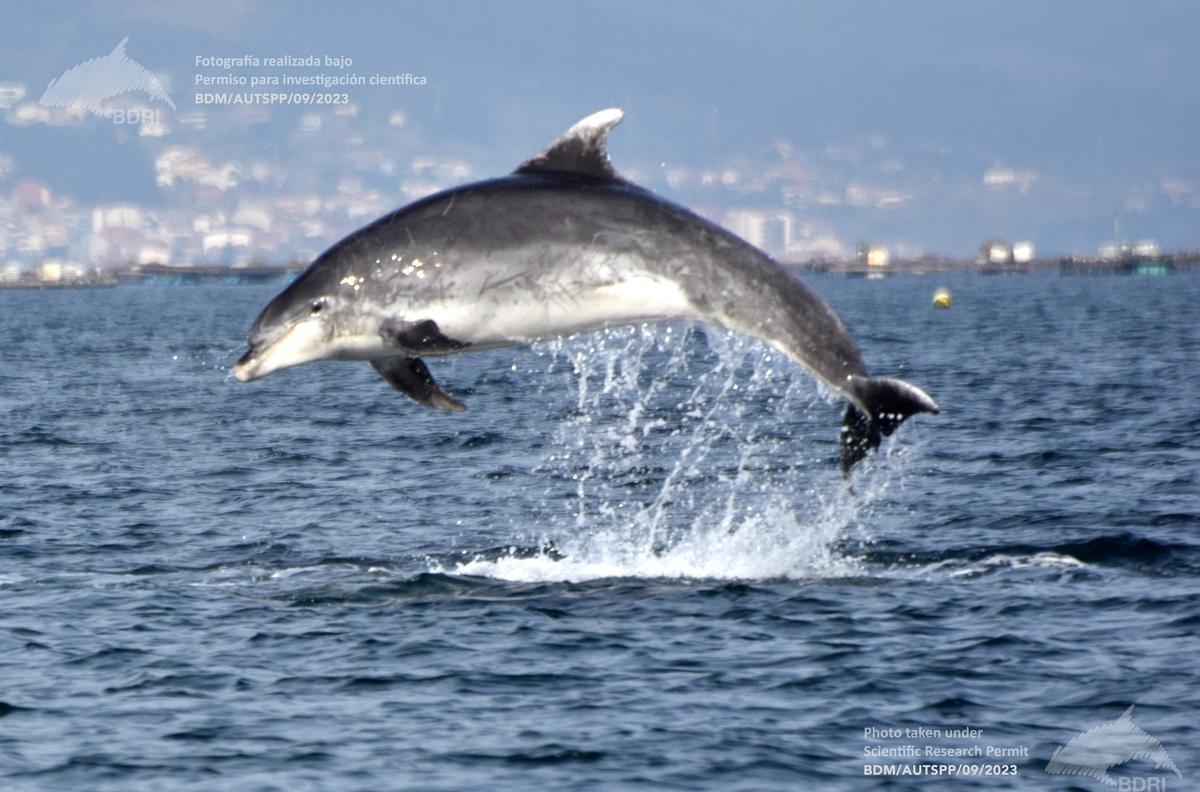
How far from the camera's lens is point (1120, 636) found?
65.0 ft

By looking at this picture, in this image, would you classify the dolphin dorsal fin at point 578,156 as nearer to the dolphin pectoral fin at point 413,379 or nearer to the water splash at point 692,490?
the water splash at point 692,490

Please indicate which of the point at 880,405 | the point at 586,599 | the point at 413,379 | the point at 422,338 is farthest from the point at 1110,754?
the point at 586,599

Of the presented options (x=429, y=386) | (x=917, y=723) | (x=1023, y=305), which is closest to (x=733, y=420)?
(x=917, y=723)

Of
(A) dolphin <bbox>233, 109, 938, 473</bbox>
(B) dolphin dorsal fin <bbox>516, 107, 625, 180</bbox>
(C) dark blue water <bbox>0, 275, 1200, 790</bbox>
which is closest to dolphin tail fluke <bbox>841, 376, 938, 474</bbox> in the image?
(A) dolphin <bbox>233, 109, 938, 473</bbox>

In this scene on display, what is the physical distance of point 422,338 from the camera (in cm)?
1248

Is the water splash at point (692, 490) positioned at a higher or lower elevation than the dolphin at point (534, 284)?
lower

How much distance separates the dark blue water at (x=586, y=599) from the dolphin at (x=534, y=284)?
5.20ft

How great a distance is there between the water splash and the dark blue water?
13cm

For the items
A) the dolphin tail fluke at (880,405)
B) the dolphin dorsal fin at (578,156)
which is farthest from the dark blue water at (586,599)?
the dolphin dorsal fin at (578,156)

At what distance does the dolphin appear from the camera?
1255 centimetres

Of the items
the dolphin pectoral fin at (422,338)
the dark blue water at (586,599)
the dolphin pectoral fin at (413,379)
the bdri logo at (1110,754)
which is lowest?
the bdri logo at (1110,754)

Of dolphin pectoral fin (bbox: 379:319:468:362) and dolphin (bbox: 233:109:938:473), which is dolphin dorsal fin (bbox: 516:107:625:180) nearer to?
dolphin (bbox: 233:109:938:473)

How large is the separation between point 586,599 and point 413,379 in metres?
9.00

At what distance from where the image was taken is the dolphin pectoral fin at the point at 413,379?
1320cm
